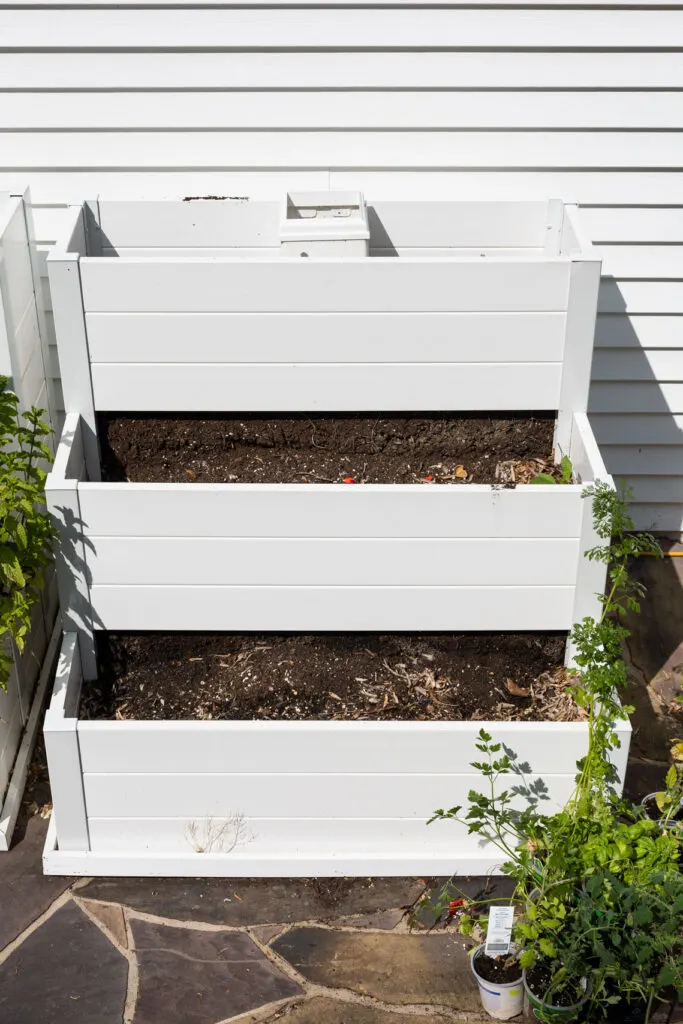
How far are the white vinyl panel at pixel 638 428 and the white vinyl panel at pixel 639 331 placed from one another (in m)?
0.32

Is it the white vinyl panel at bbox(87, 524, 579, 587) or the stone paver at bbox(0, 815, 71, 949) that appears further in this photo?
the white vinyl panel at bbox(87, 524, 579, 587)

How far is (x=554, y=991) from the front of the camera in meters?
3.10

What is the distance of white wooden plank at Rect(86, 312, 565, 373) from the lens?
150 inches

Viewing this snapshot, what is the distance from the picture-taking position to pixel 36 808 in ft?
12.9

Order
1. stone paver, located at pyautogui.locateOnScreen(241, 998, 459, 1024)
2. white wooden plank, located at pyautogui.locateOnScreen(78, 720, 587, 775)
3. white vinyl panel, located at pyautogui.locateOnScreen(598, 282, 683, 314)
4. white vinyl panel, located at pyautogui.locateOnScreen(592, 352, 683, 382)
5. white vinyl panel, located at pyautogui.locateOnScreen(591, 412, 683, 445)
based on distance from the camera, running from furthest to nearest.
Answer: white vinyl panel, located at pyautogui.locateOnScreen(591, 412, 683, 445) < white vinyl panel, located at pyautogui.locateOnScreen(592, 352, 683, 382) < white vinyl panel, located at pyautogui.locateOnScreen(598, 282, 683, 314) < white wooden plank, located at pyautogui.locateOnScreen(78, 720, 587, 775) < stone paver, located at pyautogui.locateOnScreen(241, 998, 459, 1024)

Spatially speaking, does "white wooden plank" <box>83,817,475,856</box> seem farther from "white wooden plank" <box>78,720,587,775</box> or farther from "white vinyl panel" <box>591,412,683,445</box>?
"white vinyl panel" <box>591,412,683,445</box>

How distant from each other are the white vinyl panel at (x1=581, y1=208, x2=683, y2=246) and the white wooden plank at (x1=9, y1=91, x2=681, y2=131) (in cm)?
38

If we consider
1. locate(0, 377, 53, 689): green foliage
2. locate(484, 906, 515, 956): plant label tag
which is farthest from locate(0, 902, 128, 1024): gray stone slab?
locate(484, 906, 515, 956): plant label tag

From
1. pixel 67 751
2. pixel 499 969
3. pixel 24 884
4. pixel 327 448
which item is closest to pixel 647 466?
pixel 327 448

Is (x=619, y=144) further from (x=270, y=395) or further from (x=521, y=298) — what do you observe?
(x=270, y=395)

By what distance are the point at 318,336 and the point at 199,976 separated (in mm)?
2072

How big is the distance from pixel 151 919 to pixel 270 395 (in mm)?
1774

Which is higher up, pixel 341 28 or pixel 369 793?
pixel 341 28

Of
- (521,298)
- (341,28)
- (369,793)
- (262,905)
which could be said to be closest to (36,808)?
(262,905)
